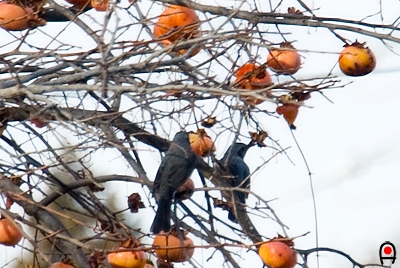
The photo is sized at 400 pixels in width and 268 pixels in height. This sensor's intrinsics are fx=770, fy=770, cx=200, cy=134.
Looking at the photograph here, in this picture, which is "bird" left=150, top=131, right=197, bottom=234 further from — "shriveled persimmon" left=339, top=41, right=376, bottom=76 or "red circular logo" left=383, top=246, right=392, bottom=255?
"red circular logo" left=383, top=246, right=392, bottom=255

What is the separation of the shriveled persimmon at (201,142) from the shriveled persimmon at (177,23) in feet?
1.38

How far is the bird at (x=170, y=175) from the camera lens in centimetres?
367

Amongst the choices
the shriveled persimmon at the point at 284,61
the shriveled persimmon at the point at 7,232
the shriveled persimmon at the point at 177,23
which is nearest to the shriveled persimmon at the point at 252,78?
the shriveled persimmon at the point at 284,61

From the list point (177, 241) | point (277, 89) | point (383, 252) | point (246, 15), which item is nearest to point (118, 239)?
point (177, 241)

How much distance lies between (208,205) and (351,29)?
107cm

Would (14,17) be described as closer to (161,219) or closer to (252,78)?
(252,78)

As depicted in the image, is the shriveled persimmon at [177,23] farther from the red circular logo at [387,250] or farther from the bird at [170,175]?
the red circular logo at [387,250]

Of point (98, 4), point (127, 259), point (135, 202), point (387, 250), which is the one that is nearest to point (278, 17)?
point (98, 4)

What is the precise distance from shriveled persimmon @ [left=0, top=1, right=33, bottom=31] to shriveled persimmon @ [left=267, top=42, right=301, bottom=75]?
1004 millimetres

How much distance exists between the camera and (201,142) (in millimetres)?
3400

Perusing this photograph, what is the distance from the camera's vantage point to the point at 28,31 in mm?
3068

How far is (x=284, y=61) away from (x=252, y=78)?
8.4 inches

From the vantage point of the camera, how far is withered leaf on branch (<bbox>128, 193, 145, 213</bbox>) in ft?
11.6

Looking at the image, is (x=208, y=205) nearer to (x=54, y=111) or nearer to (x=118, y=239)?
(x=118, y=239)
